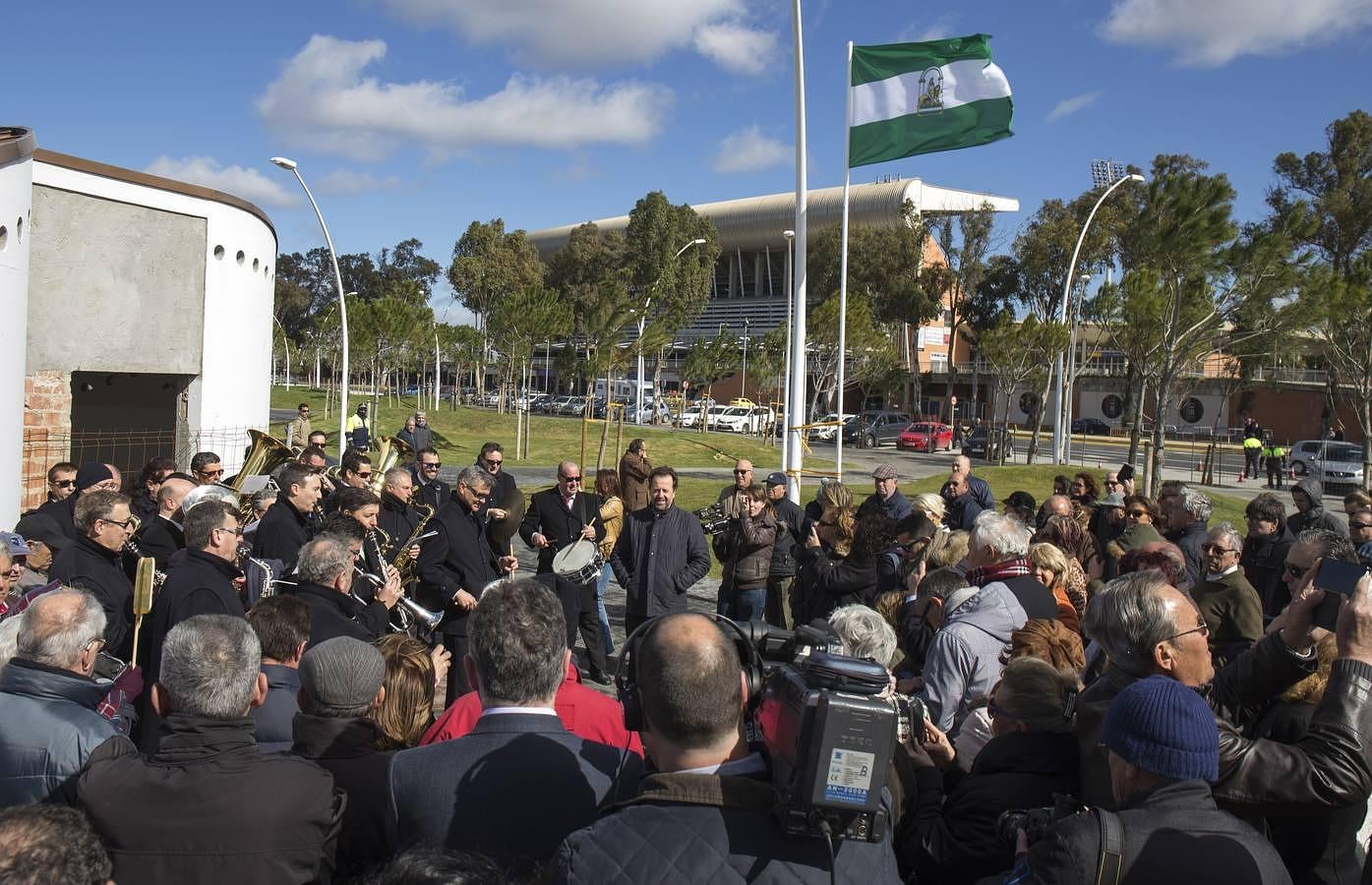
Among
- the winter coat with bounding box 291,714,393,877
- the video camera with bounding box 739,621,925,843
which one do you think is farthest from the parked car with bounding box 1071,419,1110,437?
the video camera with bounding box 739,621,925,843

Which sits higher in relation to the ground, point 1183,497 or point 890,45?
point 890,45

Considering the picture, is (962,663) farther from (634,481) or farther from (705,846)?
(634,481)

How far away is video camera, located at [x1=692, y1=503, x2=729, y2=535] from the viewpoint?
8279 mm

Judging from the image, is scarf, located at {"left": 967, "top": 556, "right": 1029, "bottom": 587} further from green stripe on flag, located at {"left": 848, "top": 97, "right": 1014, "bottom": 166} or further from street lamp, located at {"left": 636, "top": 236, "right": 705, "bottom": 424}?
street lamp, located at {"left": 636, "top": 236, "right": 705, "bottom": 424}

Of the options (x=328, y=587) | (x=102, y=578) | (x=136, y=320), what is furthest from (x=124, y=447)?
(x=328, y=587)

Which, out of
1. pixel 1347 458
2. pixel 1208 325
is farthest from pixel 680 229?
pixel 1208 325

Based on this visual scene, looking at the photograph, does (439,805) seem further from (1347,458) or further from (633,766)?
(1347,458)

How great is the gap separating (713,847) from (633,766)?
0.64 meters

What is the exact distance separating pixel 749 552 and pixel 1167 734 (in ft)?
A: 18.5

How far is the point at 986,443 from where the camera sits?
34.8m

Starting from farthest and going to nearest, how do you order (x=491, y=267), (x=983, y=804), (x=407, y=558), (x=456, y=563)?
(x=491, y=267), (x=456, y=563), (x=407, y=558), (x=983, y=804)

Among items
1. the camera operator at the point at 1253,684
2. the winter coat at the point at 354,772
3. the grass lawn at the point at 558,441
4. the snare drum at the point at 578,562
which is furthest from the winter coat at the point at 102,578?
the grass lawn at the point at 558,441

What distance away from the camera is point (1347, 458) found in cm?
3034

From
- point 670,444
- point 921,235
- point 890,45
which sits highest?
point 921,235
